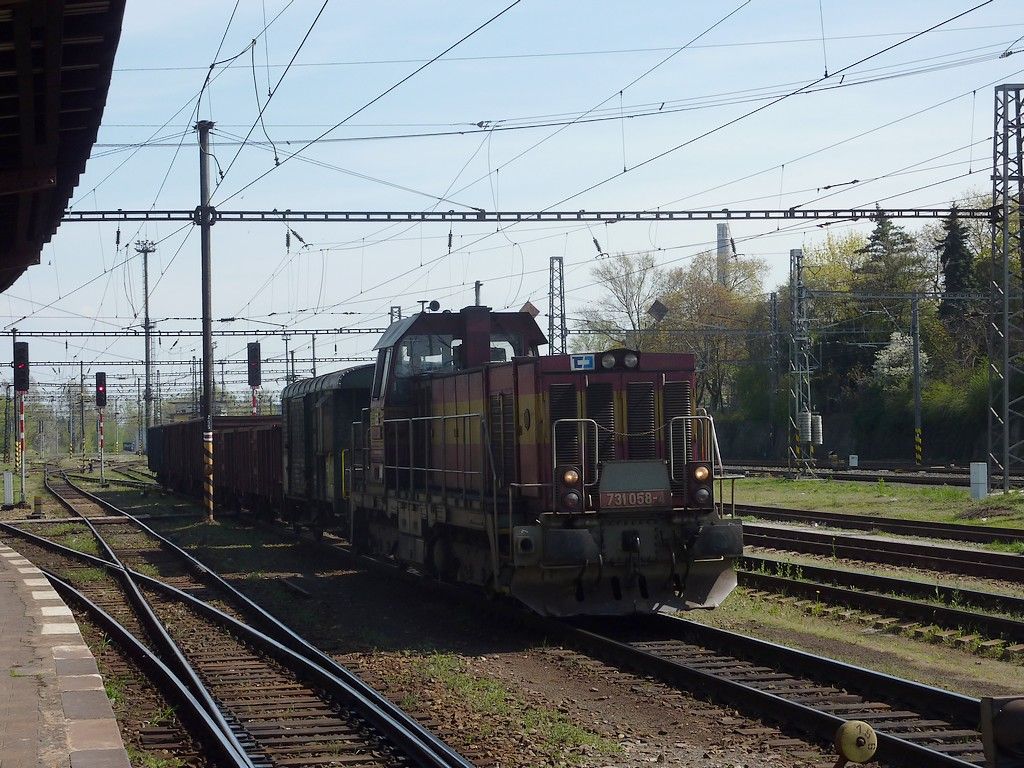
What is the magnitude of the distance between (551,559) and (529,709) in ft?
8.16

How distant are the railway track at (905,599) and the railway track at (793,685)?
8.09 feet

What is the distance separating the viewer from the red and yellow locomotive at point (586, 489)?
37.5 ft

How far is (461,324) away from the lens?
15.0 meters

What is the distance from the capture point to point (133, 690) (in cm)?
992

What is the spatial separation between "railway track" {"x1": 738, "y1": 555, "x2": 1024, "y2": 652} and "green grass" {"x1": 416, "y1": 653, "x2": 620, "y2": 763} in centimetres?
487

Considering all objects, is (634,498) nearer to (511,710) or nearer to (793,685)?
(793,685)

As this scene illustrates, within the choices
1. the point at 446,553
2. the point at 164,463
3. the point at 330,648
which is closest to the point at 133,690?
the point at 330,648

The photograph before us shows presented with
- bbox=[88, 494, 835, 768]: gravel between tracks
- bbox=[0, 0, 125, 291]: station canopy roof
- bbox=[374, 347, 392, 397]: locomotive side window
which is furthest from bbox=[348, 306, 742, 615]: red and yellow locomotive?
bbox=[0, 0, 125, 291]: station canopy roof

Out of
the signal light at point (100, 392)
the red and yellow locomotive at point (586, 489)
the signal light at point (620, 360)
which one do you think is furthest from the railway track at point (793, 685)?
the signal light at point (100, 392)

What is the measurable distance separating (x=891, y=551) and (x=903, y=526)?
13.3 ft

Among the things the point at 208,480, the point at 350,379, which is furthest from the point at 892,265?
the point at 350,379

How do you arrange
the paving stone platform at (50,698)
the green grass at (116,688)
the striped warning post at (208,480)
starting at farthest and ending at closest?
the striped warning post at (208,480) < the green grass at (116,688) < the paving stone platform at (50,698)

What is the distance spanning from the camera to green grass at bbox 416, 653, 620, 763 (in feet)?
25.2

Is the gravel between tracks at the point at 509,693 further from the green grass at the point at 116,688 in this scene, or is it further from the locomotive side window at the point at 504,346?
the locomotive side window at the point at 504,346
